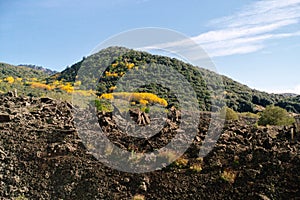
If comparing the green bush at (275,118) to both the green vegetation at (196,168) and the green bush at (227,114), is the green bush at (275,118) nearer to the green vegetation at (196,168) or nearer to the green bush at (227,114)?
the green bush at (227,114)

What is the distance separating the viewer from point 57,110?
11570 millimetres

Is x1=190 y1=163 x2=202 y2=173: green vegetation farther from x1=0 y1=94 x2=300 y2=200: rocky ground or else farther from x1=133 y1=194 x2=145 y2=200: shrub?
x1=133 y1=194 x2=145 y2=200: shrub

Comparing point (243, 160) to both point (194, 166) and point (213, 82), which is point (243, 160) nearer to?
point (194, 166)

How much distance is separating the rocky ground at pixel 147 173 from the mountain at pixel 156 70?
3437 millimetres

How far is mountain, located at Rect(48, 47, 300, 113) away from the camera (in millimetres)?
16125

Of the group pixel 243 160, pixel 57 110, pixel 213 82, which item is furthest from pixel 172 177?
pixel 213 82

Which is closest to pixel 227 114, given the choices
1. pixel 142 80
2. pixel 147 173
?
pixel 142 80

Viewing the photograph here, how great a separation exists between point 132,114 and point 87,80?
3162 millimetres

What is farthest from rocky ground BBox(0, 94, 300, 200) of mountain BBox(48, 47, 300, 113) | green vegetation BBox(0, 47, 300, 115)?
mountain BBox(48, 47, 300, 113)

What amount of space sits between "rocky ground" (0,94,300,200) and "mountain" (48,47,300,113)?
3437mm

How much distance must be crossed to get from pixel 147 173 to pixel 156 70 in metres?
11.6

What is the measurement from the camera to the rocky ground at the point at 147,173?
8078 mm

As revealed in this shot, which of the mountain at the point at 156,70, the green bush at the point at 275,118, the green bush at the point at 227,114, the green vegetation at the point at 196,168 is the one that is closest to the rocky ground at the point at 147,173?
the green vegetation at the point at 196,168

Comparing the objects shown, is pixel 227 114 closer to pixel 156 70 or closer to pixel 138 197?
pixel 156 70
